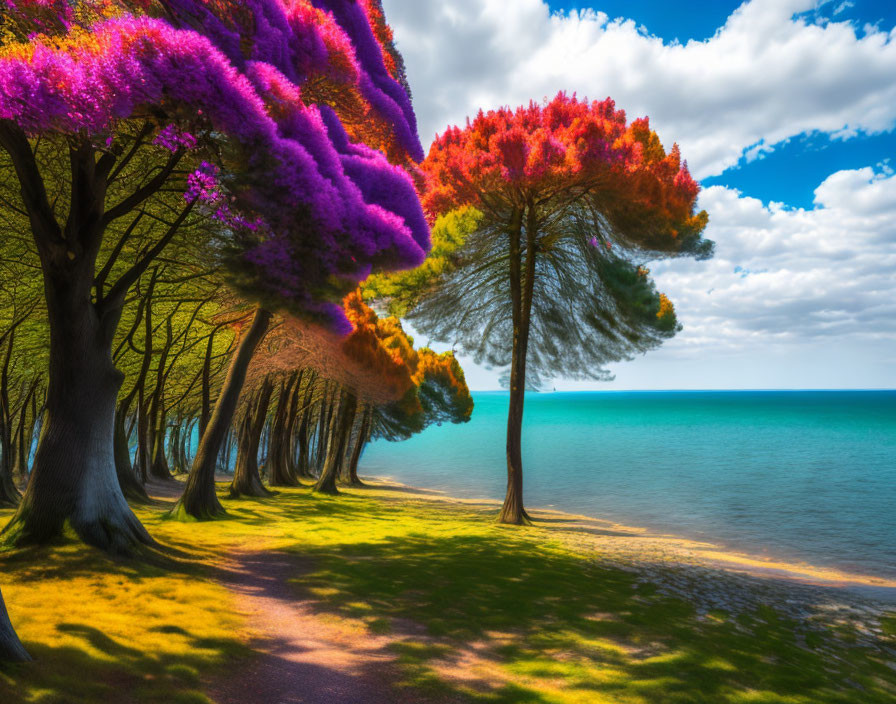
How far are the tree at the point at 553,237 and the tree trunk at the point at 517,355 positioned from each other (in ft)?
0.11

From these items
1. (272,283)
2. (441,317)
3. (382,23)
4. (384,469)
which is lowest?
(384,469)

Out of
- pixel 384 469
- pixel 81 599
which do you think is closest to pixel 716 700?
pixel 81 599

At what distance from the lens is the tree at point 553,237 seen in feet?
38.7

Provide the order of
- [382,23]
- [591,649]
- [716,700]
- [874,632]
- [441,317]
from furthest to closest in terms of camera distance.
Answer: [441,317] < [382,23] < [874,632] < [591,649] < [716,700]

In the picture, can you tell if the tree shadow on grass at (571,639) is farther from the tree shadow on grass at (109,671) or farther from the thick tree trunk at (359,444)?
the thick tree trunk at (359,444)

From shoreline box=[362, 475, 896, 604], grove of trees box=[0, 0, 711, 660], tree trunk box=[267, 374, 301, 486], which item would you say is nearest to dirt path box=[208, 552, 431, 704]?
grove of trees box=[0, 0, 711, 660]

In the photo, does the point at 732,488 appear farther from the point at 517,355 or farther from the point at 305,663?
the point at 305,663

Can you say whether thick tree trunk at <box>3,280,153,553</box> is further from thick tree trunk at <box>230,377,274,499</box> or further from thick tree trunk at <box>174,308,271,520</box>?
thick tree trunk at <box>230,377,274,499</box>

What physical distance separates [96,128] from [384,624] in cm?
534

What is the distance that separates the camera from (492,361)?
16328 mm

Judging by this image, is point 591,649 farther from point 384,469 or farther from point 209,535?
point 384,469

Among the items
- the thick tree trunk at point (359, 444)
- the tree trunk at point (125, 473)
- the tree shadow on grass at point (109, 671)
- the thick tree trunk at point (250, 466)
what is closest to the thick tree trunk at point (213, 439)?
the tree trunk at point (125, 473)

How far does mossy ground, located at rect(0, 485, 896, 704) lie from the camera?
3646 millimetres

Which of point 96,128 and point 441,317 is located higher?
point 441,317
